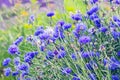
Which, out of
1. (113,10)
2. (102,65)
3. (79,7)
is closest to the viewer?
(102,65)

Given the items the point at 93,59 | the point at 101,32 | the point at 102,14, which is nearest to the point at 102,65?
the point at 93,59

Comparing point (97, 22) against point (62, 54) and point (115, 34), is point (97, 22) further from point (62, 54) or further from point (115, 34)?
point (62, 54)

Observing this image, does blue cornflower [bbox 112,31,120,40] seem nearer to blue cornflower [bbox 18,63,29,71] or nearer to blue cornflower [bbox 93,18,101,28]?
blue cornflower [bbox 93,18,101,28]

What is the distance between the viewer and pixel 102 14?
104 inches

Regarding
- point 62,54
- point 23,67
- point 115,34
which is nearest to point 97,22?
point 115,34

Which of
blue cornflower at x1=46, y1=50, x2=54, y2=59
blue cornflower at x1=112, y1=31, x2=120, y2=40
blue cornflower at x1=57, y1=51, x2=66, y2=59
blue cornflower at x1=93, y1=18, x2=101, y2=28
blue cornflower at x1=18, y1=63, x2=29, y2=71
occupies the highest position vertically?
blue cornflower at x1=93, y1=18, x2=101, y2=28

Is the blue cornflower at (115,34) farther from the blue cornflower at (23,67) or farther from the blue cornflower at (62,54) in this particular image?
the blue cornflower at (23,67)

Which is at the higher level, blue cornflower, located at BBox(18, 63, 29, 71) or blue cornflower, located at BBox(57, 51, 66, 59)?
blue cornflower, located at BBox(57, 51, 66, 59)

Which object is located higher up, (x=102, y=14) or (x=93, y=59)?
(x=102, y=14)

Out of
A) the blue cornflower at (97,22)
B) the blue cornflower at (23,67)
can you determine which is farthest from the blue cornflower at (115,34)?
the blue cornflower at (23,67)

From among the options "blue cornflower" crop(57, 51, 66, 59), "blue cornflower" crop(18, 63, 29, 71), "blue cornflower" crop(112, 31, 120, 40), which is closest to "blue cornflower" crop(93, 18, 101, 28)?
"blue cornflower" crop(112, 31, 120, 40)

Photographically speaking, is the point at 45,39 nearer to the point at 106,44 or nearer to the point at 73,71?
the point at 73,71

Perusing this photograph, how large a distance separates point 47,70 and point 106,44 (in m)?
0.41

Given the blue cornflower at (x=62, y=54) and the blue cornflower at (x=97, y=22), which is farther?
the blue cornflower at (x=97, y=22)
